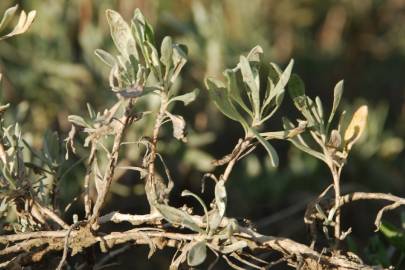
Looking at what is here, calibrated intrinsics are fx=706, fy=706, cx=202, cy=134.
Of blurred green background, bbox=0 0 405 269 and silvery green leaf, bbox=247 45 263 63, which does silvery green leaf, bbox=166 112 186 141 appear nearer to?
silvery green leaf, bbox=247 45 263 63

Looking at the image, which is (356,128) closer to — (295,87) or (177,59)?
(295,87)

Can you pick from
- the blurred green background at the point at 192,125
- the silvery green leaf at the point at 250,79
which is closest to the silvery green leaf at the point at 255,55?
the silvery green leaf at the point at 250,79

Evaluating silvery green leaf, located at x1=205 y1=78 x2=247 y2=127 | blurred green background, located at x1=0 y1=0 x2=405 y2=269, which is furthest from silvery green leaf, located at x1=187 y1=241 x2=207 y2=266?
blurred green background, located at x1=0 y1=0 x2=405 y2=269

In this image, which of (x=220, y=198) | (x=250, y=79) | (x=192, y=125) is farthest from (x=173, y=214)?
(x=192, y=125)

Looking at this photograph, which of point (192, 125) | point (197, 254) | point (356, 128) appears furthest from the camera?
point (192, 125)

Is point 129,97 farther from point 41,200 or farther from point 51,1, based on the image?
point 51,1

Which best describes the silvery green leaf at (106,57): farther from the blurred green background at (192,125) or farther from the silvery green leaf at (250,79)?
the blurred green background at (192,125)
